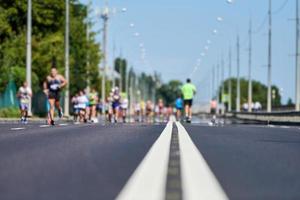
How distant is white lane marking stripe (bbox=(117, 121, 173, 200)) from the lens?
23.8 ft

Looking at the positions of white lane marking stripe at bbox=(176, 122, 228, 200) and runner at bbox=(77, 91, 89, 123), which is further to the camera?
runner at bbox=(77, 91, 89, 123)

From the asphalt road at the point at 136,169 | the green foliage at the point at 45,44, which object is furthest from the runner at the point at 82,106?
the asphalt road at the point at 136,169

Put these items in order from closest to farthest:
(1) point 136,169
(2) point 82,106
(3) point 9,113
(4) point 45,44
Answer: (1) point 136,169
(2) point 82,106
(3) point 9,113
(4) point 45,44

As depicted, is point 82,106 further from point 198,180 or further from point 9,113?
point 198,180

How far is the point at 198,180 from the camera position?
8602 millimetres

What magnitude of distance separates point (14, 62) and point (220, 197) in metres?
51.5

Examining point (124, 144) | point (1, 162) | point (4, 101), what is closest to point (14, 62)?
point (4, 101)

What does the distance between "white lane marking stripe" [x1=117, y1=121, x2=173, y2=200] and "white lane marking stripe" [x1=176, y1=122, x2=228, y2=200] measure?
20 centimetres

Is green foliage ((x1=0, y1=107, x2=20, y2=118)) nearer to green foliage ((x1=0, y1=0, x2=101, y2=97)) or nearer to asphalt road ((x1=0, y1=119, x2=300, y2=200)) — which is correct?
green foliage ((x1=0, y1=0, x2=101, y2=97))

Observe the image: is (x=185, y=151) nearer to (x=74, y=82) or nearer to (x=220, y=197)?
(x=220, y=197)

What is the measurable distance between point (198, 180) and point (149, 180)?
460 mm

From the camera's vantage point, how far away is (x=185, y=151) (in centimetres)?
1300

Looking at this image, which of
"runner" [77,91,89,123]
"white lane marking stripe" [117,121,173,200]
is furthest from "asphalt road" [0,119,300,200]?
"runner" [77,91,89,123]

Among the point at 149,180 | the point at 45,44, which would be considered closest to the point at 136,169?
the point at 149,180
